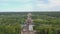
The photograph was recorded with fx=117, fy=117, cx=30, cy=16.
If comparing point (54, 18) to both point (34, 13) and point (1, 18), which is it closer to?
point (34, 13)

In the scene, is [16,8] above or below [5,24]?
above

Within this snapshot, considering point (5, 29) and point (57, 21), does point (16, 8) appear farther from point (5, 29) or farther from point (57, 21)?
point (57, 21)

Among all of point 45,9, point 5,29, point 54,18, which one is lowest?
point 5,29

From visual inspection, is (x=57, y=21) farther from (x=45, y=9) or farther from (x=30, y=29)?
(x=30, y=29)

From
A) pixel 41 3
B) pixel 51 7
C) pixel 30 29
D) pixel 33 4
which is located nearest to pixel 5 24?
pixel 30 29

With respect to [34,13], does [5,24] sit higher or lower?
lower

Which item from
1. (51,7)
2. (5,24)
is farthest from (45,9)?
(5,24)
